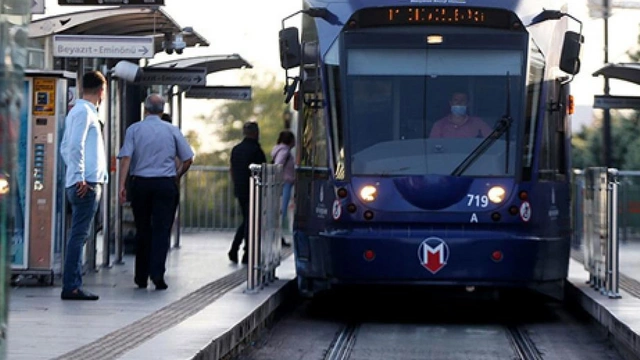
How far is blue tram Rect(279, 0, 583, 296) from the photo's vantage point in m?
12.9

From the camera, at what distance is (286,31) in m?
13.6

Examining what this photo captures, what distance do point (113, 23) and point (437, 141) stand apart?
15.4 ft

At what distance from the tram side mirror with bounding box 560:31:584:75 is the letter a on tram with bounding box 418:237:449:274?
2.05 m

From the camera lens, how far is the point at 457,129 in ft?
43.1

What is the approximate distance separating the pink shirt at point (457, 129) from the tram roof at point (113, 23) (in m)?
3.52

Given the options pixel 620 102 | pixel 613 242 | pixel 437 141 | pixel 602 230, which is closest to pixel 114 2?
pixel 437 141

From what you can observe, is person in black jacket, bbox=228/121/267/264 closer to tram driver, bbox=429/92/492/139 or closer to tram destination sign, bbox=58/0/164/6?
tram destination sign, bbox=58/0/164/6

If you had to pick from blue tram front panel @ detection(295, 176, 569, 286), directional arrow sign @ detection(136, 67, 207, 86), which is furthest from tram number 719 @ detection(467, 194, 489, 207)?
directional arrow sign @ detection(136, 67, 207, 86)

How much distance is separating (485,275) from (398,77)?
1.92 meters

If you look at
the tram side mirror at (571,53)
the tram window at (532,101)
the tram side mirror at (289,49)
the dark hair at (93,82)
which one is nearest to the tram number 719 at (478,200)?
the tram window at (532,101)

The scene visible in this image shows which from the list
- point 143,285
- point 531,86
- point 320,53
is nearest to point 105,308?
point 143,285

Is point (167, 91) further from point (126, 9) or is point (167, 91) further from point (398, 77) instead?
point (398, 77)

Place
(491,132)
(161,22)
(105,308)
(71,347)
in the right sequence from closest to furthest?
(71,347) < (105,308) < (491,132) < (161,22)

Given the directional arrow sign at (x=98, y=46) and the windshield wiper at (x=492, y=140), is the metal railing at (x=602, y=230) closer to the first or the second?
the windshield wiper at (x=492, y=140)
